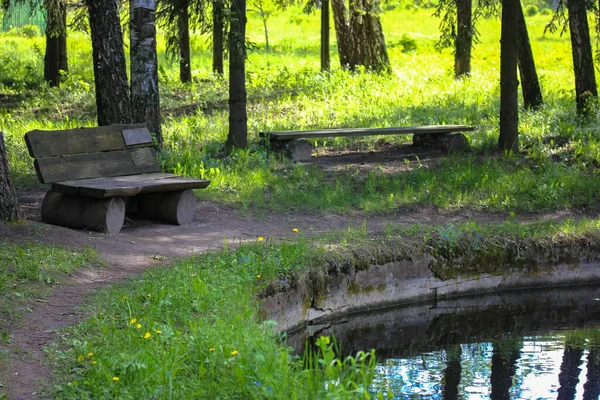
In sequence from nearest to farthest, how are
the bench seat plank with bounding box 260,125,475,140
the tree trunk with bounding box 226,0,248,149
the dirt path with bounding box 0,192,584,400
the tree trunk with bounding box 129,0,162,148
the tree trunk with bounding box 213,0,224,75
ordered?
the dirt path with bounding box 0,192,584,400, the tree trunk with bounding box 129,0,162,148, the tree trunk with bounding box 213,0,224,75, the tree trunk with bounding box 226,0,248,149, the bench seat plank with bounding box 260,125,475,140

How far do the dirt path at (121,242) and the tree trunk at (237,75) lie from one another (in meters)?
2.78

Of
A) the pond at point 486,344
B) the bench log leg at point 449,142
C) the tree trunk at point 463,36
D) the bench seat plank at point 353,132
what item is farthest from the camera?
the tree trunk at point 463,36

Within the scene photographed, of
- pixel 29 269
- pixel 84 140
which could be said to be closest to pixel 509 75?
pixel 84 140

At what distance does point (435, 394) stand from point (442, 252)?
304 centimetres

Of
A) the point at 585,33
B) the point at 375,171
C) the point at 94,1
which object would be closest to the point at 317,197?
the point at 375,171

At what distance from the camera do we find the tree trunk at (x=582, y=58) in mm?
15289

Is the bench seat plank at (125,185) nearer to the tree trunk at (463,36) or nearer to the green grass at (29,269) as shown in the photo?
the green grass at (29,269)

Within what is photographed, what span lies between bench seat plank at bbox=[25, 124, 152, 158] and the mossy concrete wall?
3.29m

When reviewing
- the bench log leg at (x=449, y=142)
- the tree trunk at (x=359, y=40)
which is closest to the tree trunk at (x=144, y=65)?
the bench log leg at (x=449, y=142)

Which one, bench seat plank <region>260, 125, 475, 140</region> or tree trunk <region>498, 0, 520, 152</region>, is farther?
bench seat plank <region>260, 125, 475, 140</region>

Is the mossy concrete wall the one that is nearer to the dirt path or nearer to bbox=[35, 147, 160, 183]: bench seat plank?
the dirt path

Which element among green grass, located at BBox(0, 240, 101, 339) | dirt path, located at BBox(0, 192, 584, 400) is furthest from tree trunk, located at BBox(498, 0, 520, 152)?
green grass, located at BBox(0, 240, 101, 339)

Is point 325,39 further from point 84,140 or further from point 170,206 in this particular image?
point 84,140

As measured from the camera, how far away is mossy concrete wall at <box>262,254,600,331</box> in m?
7.91
